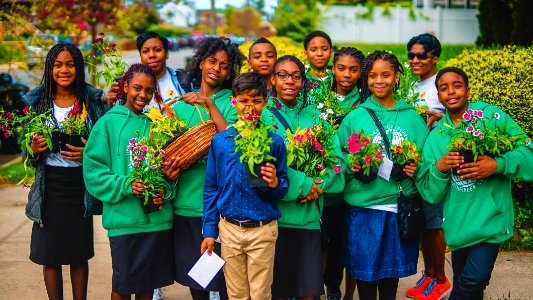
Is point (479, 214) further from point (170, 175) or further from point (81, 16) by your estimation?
point (81, 16)

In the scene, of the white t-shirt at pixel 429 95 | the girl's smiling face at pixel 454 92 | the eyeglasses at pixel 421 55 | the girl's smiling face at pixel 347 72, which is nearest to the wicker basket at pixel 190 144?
the girl's smiling face at pixel 347 72

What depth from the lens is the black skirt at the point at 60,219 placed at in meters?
4.94

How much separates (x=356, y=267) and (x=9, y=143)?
366 inches

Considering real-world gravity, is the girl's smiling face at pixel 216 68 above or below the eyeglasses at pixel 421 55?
below

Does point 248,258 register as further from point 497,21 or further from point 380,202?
point 497,21

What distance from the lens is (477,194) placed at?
4566 mm

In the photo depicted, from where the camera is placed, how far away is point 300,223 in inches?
181

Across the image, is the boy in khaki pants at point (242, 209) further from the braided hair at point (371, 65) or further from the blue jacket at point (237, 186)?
the braided hair at point (371, 65)

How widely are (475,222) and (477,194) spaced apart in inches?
7.3

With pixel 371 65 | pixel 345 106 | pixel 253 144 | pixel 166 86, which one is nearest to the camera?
pixel 253 144

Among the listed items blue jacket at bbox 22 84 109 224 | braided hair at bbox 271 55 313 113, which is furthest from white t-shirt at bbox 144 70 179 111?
braided hair at bbox 271 55 313 113

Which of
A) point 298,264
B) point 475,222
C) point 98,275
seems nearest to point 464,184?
point 475,222

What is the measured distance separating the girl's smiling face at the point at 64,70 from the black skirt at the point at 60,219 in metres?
0.60

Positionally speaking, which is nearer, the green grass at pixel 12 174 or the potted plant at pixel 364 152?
the potted plant at pixel 364 152
